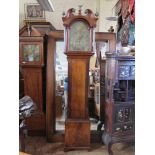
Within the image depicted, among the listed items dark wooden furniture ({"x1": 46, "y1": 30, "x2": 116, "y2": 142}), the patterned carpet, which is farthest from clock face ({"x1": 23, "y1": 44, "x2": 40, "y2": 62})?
the patterned carpet

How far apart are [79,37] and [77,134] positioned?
1.37m

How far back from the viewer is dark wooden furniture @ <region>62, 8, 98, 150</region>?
3.46m

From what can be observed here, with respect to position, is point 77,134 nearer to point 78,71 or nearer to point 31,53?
point 78,71

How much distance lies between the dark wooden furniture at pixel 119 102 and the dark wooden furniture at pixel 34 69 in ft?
3.80

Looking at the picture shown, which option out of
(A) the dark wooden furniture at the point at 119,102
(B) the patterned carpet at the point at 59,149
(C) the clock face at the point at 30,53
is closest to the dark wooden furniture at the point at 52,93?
(B) the patterned carpet at the point at 59,149

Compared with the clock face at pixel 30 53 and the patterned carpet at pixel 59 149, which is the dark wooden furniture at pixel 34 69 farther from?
the patterned carpet at pixel 59 149

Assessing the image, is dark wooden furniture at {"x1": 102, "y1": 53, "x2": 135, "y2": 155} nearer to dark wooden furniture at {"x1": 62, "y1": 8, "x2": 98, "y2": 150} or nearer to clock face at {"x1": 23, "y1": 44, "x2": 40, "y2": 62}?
dark wooden furniture at {"x1": 62, "y1": 8, "x2": 98, "y2": 150}

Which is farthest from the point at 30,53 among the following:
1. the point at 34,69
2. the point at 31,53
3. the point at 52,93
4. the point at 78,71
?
the point at 78,71
